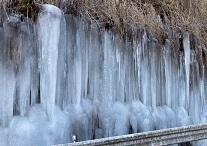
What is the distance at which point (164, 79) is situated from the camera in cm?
469

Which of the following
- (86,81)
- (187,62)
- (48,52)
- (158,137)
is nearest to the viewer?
(158,137)

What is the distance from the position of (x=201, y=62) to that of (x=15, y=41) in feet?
10.6

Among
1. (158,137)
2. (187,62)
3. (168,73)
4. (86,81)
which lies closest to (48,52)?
(86,81)

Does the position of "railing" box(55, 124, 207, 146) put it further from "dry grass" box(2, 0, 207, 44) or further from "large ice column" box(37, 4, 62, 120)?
"dry grass" box(2, 0, 207, 44)

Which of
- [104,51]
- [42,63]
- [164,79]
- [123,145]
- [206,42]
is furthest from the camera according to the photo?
[206,42]

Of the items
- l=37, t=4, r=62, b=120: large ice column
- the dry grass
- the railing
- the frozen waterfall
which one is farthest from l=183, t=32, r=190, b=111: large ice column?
l=37, t=4, r=62, b=120: large ice column

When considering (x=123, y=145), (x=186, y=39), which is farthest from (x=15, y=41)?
(x=186, y=39)

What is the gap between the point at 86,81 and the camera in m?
3.87

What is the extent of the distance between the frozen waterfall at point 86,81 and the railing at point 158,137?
0.67 meters

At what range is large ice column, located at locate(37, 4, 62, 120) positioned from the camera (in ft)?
10.9

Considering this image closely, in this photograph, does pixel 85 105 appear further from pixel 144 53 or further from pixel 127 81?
pixel 144 53

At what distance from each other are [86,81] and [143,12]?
177 cm

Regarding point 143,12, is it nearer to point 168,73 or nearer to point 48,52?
point 168,73

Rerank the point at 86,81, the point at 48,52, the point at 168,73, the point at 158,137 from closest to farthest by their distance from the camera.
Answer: the point at 158,137, the point at 48,52, the point at 86,81, the point at 168,73
